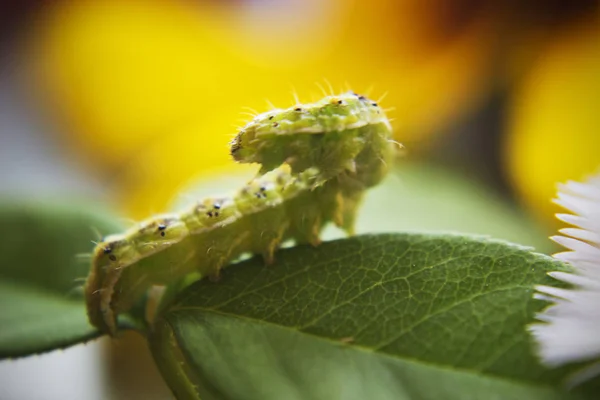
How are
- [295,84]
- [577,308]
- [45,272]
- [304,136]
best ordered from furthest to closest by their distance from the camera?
[295,84]
[45,272]
[304,136]
[577,308]

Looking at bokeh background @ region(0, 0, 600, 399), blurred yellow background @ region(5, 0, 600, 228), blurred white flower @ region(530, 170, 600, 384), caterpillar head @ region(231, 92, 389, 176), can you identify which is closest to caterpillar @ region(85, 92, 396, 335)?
caterpillar head @ region(231, 92, 389, 176)

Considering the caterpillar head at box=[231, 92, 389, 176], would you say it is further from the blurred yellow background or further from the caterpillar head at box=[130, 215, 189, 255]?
the blurred yellow background

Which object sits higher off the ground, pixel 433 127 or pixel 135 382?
pixel 433 127

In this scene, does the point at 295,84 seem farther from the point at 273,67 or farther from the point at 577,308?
the point at 577,308

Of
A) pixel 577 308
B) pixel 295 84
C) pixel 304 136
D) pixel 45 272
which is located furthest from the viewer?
pixel 295 84

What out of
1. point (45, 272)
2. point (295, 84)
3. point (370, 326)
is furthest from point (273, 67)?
point (370, 326)

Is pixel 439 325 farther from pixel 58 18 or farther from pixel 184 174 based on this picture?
pixel 58 18

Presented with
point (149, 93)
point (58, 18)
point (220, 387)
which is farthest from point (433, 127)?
point (220, 387)
